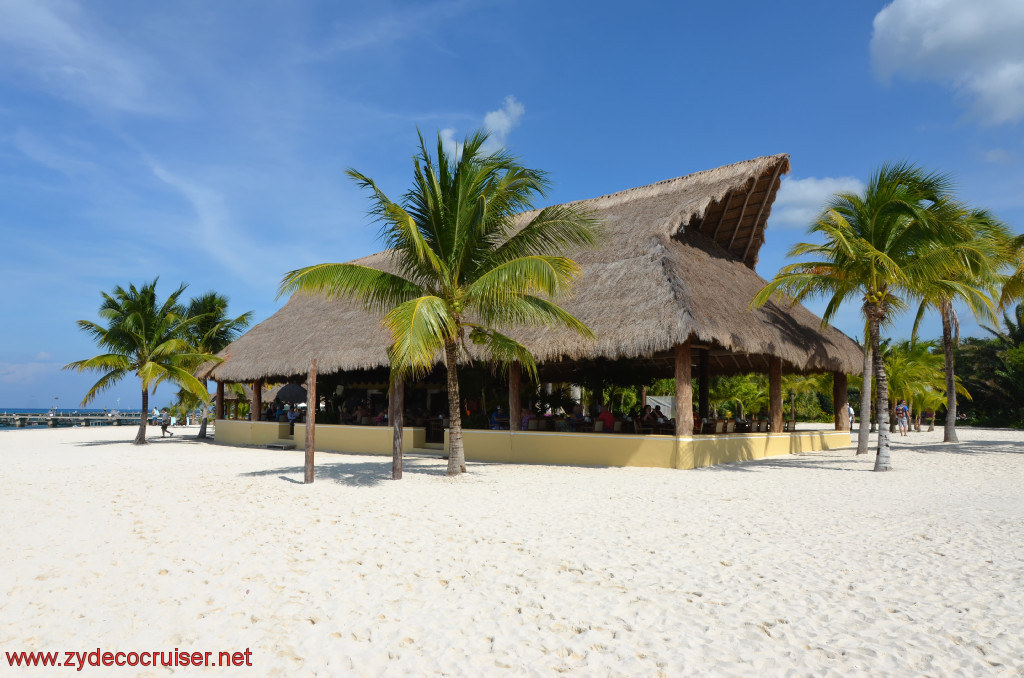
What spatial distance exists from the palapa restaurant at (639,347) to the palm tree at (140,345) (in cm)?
127

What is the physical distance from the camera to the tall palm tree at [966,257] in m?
11.4

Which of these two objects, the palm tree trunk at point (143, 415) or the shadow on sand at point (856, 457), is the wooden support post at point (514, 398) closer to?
the shadow on sand at point (856, 457)

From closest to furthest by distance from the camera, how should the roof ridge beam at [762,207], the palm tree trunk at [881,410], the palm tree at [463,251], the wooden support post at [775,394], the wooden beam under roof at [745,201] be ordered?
the palm tree at [463,251], the palm tree trunk at [881,410], the wooden support post at [775,394], the roof ridge beam at [762,207], the wooden beam under roof at [745,201]

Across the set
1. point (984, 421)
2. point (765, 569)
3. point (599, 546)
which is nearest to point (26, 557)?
point (599, 546)

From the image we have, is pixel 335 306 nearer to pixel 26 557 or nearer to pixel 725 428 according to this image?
pixel 725 428

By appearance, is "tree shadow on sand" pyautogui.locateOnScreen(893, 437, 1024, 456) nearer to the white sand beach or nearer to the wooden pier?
the white sand beach

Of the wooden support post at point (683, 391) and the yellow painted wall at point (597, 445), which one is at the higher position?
the wooden support post at point (683, 391)

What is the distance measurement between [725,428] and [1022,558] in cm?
849

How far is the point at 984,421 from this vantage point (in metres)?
30.8

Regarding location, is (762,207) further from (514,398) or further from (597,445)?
(514,398)

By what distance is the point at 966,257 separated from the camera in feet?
40.8

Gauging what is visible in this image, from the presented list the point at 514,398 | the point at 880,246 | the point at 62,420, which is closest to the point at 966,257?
the point at 880,246

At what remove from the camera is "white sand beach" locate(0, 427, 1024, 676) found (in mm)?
3297

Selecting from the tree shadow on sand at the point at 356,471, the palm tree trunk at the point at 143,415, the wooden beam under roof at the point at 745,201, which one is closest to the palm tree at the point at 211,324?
the palm tree trunk at the point at 143,415
